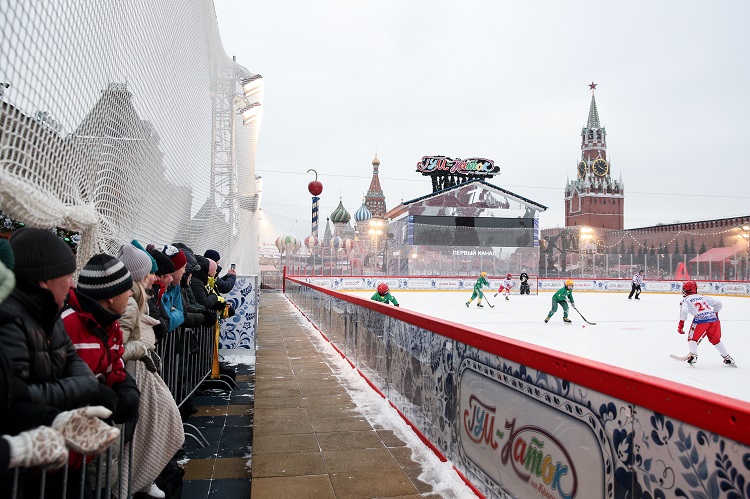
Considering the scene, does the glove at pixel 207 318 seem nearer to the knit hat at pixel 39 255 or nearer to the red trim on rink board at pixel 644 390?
the red trim on rink board at pixel 644 390

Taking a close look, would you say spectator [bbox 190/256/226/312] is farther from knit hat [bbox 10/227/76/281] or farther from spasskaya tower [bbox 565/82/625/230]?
spasskaya tower [bbox 565/82/625/230]

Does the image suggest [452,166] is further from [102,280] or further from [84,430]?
[84,430]

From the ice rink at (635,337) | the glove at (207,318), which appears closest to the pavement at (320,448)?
the glove at (207,318)

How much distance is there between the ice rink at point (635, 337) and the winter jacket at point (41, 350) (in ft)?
20.9

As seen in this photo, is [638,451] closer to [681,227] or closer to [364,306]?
[364,306]

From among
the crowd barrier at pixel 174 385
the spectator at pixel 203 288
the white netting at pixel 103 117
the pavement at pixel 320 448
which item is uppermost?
the white netting at pixel 103 117

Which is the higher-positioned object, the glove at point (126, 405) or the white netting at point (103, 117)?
the white netting at point (103, 117)

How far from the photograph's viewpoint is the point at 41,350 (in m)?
1.78

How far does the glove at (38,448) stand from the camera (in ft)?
4.59

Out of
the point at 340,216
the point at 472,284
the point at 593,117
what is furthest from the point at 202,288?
the point at 593,117

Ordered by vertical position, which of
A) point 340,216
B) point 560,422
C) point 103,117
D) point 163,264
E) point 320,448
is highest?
point 340,216

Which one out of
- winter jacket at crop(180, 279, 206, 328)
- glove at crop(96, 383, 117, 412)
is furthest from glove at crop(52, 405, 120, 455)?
winter jacket at crop(180, 279, 206, 328)

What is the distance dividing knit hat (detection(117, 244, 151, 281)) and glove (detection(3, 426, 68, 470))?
5.59ft

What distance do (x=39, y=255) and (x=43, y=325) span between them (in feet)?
0.76
